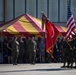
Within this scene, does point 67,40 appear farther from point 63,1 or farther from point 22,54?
point 63,1

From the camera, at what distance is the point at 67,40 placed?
2033cm

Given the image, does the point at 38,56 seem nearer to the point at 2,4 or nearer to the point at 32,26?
the point at 32,26

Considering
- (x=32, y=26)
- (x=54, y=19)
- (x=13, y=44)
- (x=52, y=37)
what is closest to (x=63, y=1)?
(x=54, y=19)

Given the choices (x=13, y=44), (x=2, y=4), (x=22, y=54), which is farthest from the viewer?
(x=2, y=4)

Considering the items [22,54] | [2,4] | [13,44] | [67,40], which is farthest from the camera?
[2,4]

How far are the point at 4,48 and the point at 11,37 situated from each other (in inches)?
35.4

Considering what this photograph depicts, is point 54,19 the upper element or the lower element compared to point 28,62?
upper

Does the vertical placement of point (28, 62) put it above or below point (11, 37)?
below

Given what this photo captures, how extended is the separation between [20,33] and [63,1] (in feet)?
53.5

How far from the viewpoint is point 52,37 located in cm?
2091

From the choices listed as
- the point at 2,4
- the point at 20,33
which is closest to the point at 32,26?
the point at 20,33

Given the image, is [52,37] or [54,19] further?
[54,19]

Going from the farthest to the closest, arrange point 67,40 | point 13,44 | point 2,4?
point 2,4, point 13,44, point 67,40

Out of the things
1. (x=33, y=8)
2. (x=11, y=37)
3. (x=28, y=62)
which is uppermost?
(x=33, y=8)
